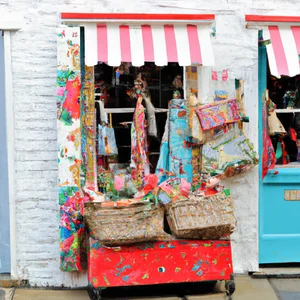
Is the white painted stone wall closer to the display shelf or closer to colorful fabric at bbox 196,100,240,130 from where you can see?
colorful fabric at bbox 196,100,240,130

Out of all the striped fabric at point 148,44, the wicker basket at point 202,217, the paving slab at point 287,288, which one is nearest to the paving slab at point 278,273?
the paving slab at point 287,288

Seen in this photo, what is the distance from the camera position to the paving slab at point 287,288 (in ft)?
18.8

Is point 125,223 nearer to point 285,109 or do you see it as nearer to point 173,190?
point 173,190

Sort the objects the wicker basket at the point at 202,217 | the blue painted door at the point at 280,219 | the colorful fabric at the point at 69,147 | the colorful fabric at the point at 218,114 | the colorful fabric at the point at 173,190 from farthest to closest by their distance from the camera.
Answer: the blue painted door at the point at 280,219 → the colorful fabric at the point at 218,114 → the colorful fabric at the point at 173,190 → the colorful fabric at the point at 69,147 → the wicker basket at the point at 202,217

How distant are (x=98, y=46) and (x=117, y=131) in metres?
0.98

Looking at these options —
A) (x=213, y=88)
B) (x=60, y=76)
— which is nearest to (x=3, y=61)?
(x=60, y=76)

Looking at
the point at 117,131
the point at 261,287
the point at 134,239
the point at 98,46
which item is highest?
the point at 98,46

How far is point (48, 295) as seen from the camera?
580 cm

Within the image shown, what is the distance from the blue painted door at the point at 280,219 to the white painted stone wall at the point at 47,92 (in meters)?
0.31

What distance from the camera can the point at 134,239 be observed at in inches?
212

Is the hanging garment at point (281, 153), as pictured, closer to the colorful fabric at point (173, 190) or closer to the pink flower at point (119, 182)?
the colorful fabric at point (173, 190)

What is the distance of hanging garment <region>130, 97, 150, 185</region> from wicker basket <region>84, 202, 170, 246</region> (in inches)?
23.9

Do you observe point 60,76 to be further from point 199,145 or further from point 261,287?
point 261,287

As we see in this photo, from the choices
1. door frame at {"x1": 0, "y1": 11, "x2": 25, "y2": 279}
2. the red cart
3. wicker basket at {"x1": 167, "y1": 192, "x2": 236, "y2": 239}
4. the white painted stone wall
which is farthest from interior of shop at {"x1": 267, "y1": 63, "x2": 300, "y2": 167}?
door frame at {"x1": 0, "y1": 11, "x2": 25, "y2": 279}
